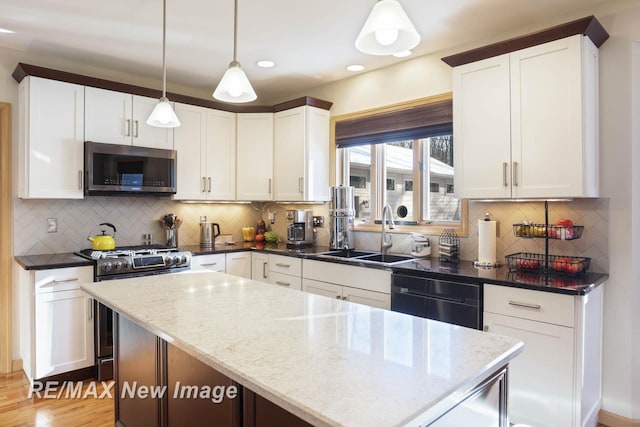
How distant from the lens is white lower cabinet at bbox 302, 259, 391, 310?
300 cm

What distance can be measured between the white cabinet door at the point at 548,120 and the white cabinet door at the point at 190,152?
2843 mm

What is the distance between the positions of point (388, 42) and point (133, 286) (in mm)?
1721

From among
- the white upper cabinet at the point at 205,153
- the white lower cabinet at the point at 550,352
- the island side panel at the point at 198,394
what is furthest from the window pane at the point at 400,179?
the island side panel at the point at 198,394

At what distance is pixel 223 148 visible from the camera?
170 inches

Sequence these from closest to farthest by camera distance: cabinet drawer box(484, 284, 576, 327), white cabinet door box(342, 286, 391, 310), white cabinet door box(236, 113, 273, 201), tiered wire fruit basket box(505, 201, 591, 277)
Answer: cabinet drawer box(484, 284, 576, 327) < tiered wire fruit basket box(505, 201, 591, 277) < white cabinet door box(342, 286, 391, 310) < white cabinet door box(236, 113, 273, 201)

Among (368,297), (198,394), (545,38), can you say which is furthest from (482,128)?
(198,394)

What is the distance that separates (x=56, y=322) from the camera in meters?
3.05

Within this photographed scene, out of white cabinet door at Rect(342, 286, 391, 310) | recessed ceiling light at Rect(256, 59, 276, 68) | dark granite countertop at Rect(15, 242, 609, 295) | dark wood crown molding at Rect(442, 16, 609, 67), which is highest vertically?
recessed ceiling light at Rect(256, 59, 276, 68)

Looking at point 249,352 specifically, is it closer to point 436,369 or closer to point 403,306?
point 436,369

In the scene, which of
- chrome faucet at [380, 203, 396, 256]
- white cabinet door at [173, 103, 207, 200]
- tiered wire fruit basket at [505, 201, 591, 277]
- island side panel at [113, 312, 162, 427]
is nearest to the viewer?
island side panel at [113, 312, 162, 427]

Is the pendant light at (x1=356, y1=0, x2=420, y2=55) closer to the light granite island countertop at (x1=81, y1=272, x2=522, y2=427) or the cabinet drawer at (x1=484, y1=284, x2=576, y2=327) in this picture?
the light granite island countertop at (x1=81, y1=272, x2=522, y2=427)

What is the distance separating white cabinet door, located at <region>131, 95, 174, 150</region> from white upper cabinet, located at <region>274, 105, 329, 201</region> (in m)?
1.12

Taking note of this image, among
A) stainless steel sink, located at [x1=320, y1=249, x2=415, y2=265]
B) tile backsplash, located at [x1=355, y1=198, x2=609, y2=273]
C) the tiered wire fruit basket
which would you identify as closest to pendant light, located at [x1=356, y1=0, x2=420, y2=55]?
the tiered wire fruit basket

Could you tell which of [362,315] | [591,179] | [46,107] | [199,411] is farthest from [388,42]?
[46,107]
